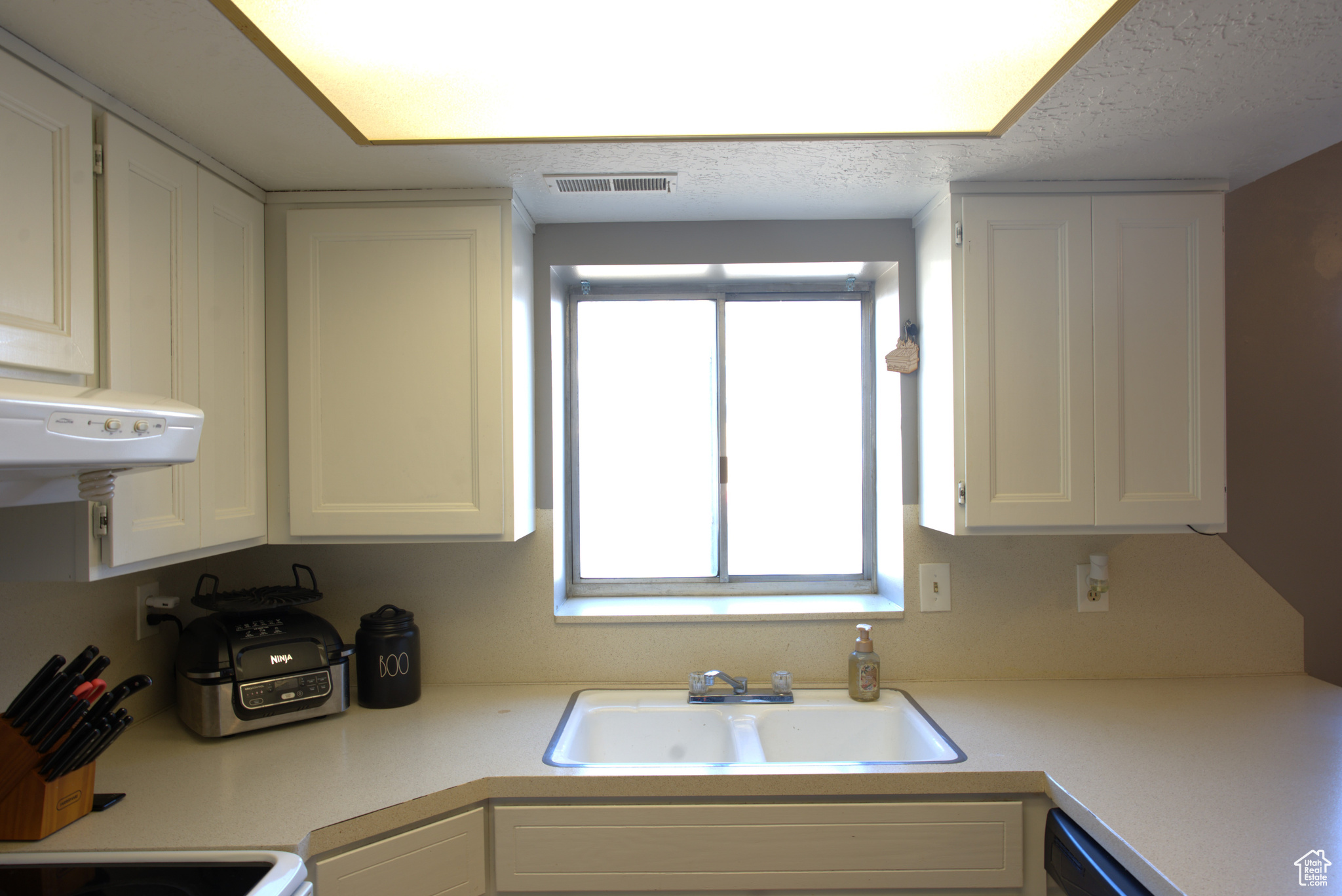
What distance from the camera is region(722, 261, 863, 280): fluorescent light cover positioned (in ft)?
6.66

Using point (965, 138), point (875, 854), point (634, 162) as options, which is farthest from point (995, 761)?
point (634, 162)

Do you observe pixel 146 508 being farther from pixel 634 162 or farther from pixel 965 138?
pixel 965 138

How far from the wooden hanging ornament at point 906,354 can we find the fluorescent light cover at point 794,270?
0.24 meters

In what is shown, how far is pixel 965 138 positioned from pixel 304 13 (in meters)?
1.26

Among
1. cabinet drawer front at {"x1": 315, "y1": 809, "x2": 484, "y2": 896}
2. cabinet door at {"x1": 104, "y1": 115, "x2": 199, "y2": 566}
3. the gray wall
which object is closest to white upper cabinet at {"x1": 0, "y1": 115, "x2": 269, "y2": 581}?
cabinet door at {"x1": 104, "y1": 115, "x2": 199, "y2": 566}

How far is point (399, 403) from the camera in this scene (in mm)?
1688

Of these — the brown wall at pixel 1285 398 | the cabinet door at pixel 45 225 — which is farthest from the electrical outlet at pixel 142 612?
the brown wall at pixel 1285 398

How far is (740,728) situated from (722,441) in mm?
865

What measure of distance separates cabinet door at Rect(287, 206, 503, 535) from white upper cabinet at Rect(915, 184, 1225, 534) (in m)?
1.17

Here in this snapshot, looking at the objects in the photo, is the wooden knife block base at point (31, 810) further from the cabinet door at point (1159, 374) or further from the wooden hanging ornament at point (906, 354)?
the cabinet door at point (1159, 374)

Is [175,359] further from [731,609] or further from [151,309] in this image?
[731,609]

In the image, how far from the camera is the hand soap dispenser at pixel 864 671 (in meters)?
1.85

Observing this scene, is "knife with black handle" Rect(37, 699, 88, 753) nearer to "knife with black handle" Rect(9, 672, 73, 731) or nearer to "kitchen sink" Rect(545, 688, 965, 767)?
"knife with black handle" Rect(9, 672, 73, 731)

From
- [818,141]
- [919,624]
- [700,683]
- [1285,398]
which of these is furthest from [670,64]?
[1285,398]
